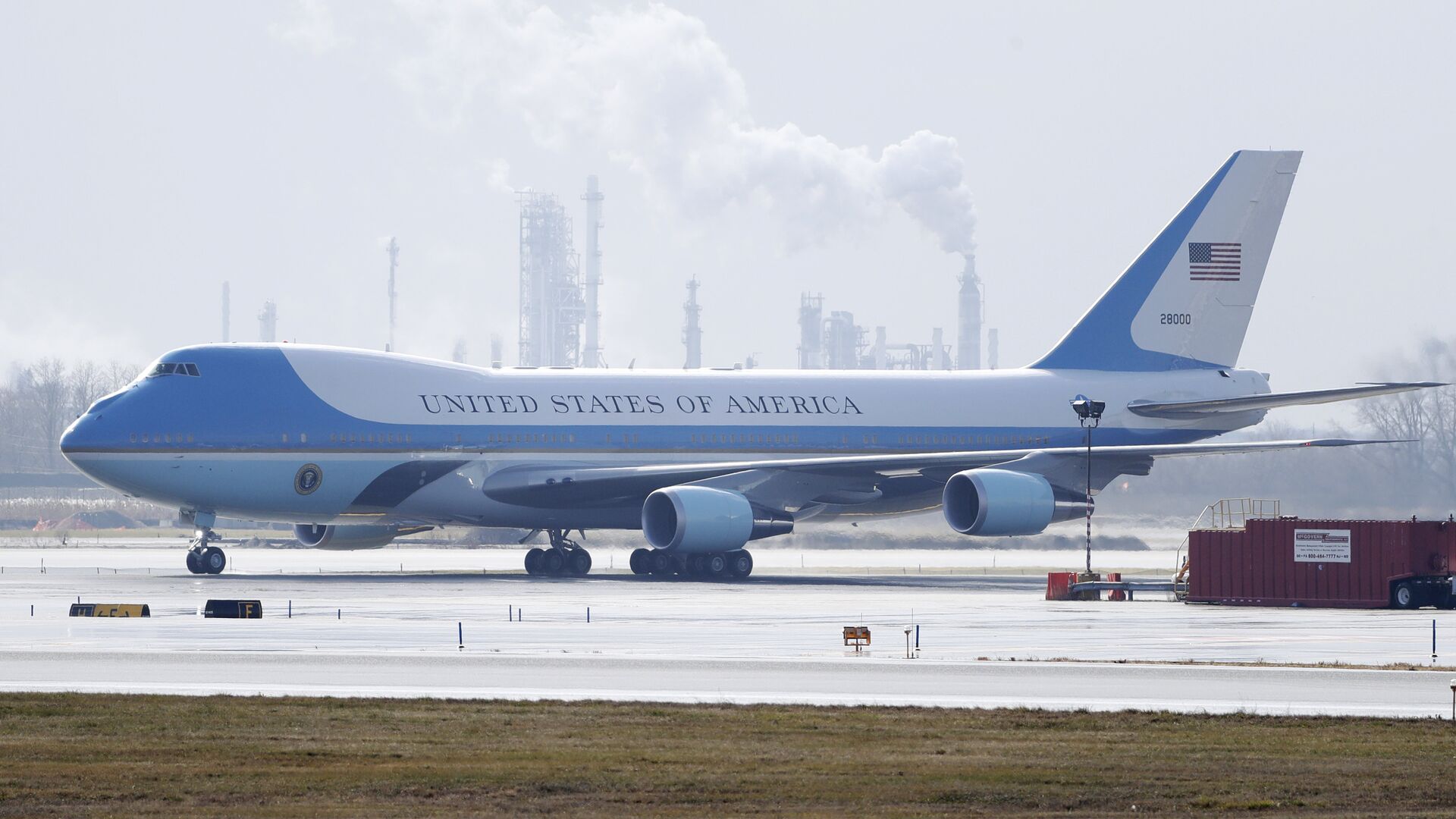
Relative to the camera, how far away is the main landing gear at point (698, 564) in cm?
4781

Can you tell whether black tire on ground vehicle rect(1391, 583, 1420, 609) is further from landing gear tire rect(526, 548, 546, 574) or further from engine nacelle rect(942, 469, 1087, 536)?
landing gear tire rect(526, 548, 546, 574)

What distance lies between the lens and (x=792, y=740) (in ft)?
59.1

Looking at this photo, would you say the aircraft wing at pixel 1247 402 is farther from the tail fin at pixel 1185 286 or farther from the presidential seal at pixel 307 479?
the presidential seal at pixel 307 479

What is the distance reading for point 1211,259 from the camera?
185ft

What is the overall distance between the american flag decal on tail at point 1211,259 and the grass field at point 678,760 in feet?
125

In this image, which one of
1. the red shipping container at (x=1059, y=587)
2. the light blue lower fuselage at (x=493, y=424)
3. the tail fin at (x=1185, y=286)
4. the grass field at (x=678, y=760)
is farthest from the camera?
the tail fin at (x=1185, y=286)

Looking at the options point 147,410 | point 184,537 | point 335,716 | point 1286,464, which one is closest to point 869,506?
point 147,410

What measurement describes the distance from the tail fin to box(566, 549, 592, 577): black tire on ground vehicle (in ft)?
46.5

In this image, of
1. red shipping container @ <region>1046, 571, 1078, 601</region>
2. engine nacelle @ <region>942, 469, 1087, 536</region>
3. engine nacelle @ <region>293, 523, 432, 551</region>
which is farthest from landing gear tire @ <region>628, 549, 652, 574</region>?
red shipping container @ <region>1046, 571, 1078, 601</region>

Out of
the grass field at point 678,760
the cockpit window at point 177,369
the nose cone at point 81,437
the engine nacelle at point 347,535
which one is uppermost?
the cockpit window at point 177,369

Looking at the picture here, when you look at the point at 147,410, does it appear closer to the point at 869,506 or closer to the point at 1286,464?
the point at 869,506

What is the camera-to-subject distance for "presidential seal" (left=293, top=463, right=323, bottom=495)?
47188 millimetres

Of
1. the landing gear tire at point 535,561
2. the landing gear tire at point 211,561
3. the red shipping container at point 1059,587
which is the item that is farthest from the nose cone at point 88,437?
the red shipping container at point 1059,587

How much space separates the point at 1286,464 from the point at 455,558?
1108 inches
